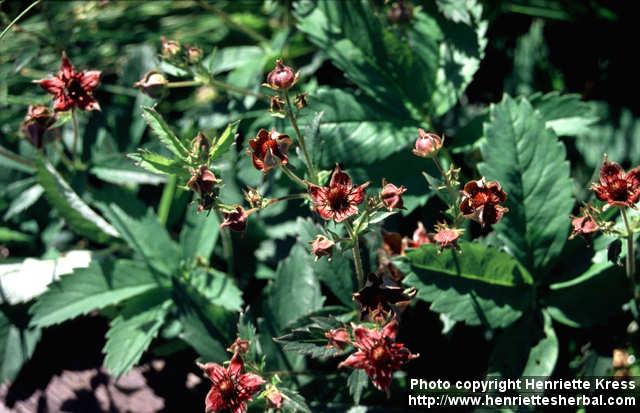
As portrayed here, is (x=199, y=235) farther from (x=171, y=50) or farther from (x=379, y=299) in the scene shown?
(x=379, y=299)

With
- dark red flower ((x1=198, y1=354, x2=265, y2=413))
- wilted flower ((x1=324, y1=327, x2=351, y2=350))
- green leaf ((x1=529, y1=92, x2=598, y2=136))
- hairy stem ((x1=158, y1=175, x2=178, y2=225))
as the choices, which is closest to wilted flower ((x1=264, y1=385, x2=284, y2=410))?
dark red flower ((x1=198, y1=354, x2=265, y2=413))

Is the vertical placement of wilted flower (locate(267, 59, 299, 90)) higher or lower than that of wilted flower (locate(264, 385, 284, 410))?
higher

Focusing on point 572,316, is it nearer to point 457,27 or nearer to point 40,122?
point 457,27

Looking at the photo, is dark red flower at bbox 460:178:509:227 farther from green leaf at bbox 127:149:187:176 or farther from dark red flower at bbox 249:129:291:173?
green leaf at bbox 127:149:187:176

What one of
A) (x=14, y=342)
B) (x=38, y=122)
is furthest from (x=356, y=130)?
(x=14, y=342)

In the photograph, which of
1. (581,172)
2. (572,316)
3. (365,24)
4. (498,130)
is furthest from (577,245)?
(365,24)

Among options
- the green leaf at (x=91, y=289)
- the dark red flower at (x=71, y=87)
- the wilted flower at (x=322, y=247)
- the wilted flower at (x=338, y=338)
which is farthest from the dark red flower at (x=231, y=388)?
the dark red flower at (x=71, y=87)

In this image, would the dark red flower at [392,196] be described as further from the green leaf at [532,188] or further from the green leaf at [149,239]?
the green leaf at [149,239]
